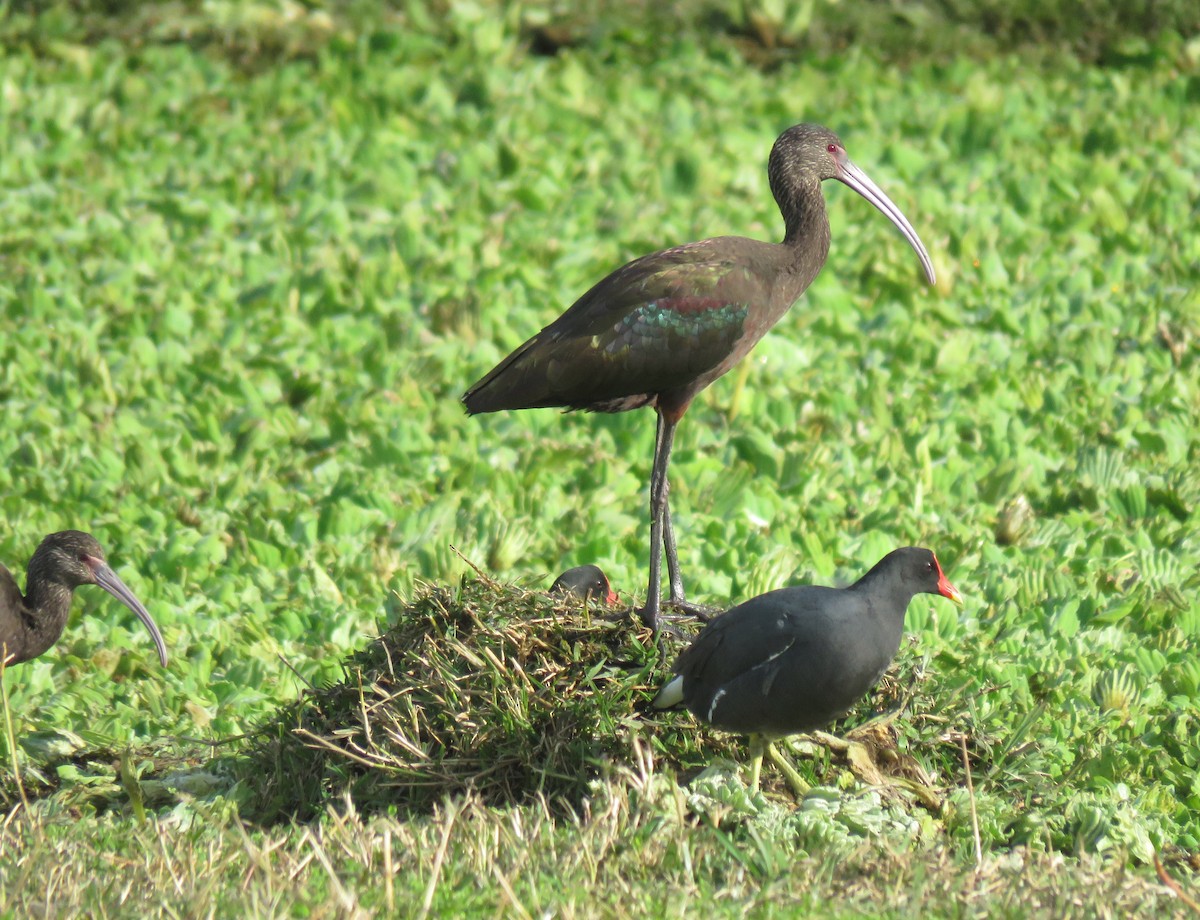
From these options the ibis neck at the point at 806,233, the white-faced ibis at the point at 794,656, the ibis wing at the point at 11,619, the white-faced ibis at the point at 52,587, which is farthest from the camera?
the white-faced ibis at the point at 52,587

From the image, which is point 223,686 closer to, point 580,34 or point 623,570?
point 623,570

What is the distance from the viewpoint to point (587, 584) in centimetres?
539

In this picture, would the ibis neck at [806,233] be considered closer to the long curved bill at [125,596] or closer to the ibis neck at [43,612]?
the long curved bill at [125,596]

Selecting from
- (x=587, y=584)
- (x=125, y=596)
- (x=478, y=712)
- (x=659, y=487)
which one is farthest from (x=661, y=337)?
(x=125, y=596)

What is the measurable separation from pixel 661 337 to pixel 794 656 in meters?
1.41

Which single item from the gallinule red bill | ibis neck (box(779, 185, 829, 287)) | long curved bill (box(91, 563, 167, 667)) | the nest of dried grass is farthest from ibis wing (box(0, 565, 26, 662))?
ibis neck (box(779, 185, 829, 287))

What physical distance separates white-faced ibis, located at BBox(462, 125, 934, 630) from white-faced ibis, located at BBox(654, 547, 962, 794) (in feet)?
2.48

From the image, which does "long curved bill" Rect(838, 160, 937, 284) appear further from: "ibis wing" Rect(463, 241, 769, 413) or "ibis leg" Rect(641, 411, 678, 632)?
"ibis leg" Rect(641, 411, 678, 632)

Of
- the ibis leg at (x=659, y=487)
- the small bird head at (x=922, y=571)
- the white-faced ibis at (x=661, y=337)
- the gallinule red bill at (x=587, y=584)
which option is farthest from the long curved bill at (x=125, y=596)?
the small bird head at (x=922, y=571)

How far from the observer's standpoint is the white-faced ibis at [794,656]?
14.4ft

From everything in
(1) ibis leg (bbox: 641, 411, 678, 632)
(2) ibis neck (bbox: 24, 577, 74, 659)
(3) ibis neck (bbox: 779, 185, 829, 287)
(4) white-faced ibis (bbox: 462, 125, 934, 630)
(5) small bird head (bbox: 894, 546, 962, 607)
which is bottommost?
(2) ibis neck (bbox: 24, 577, 74, 659)

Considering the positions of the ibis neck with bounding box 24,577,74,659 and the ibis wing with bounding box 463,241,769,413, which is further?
the ibis neck with bounding box 24,577,74,659

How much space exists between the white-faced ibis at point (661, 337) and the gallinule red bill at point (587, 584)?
8.0 inches

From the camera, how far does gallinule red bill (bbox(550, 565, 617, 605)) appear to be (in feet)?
17.4
